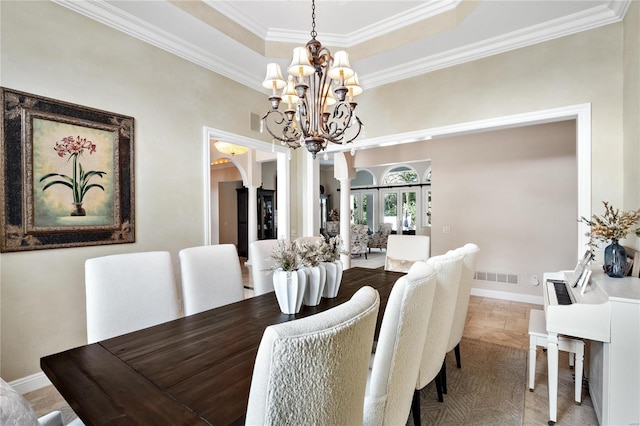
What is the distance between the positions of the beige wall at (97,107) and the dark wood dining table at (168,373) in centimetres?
135

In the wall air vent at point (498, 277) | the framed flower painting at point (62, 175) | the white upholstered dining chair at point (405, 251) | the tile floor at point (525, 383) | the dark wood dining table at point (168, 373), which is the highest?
the framed flower painting at point (62, 175)

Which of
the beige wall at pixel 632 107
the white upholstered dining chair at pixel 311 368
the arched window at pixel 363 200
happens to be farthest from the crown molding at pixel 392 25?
the arched window at pixel 363 200

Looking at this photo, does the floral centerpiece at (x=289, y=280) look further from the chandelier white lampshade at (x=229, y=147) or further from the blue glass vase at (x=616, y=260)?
the chandelier white lampshade at (x=229, y=147)

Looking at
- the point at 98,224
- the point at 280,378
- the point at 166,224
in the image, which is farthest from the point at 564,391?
the point at 98,224

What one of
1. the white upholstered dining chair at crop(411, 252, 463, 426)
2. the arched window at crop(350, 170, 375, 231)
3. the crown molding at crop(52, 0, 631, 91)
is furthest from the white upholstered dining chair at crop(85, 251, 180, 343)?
the arched window at crop(350, 170, 375, 231)

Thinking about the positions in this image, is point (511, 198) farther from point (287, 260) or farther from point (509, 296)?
point (287, 260)

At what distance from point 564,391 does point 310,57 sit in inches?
122

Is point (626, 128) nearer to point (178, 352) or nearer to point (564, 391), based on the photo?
point (564, 391)

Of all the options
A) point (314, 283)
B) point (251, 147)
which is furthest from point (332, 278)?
point (251, 147)

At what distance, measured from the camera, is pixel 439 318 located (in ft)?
5.24

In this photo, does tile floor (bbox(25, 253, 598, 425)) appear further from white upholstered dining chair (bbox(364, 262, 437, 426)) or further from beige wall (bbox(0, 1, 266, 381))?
white upholstered dining chair (bbox(364, 262, 437, 426))

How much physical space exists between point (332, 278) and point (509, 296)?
12.4ft

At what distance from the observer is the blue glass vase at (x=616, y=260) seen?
1.99 m

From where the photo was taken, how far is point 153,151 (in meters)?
2.87
